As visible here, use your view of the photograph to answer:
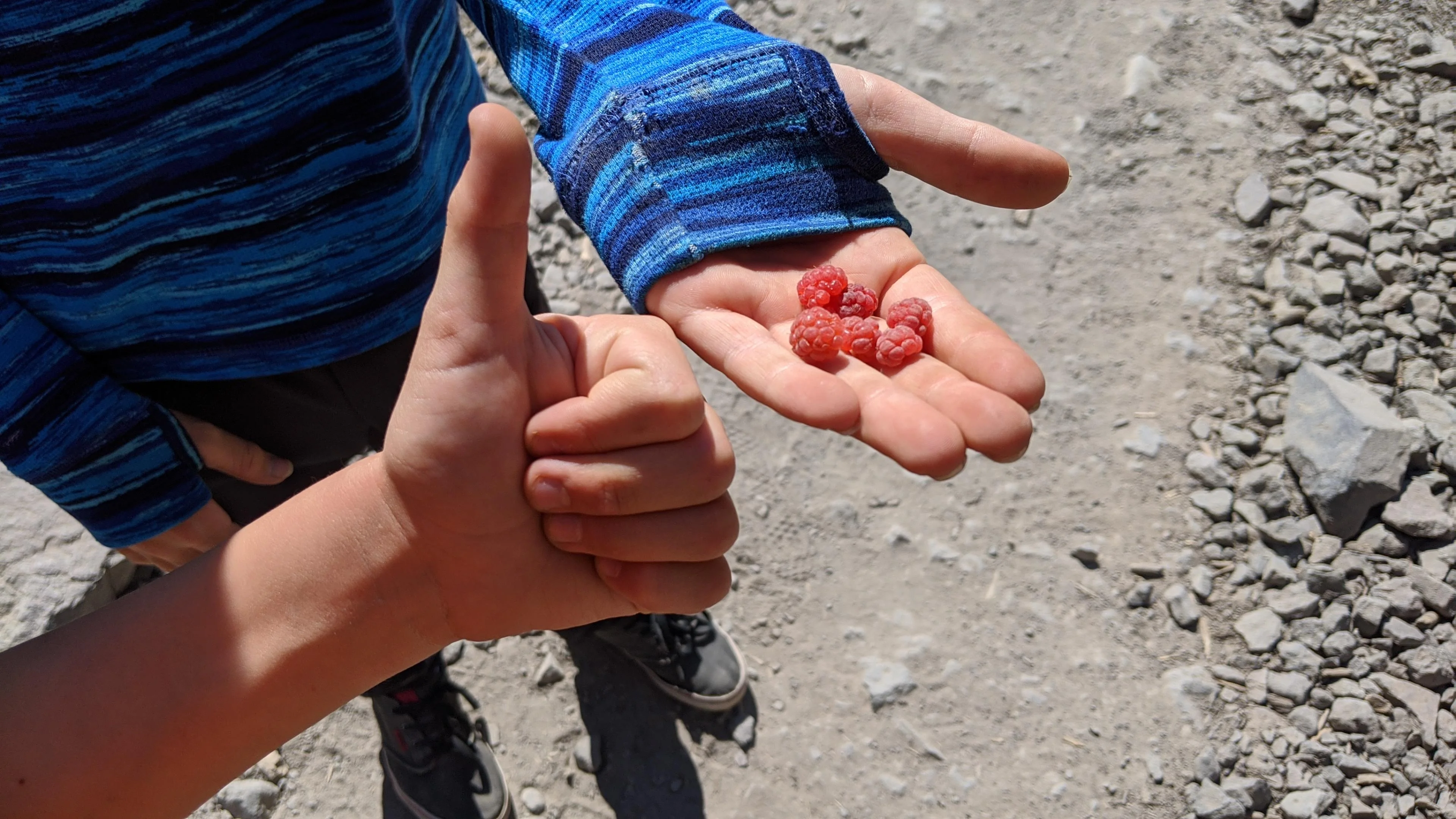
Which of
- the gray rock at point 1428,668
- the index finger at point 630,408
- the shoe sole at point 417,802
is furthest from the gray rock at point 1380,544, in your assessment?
the shoe sole at point 417,802

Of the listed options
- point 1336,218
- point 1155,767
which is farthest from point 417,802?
point 1336,218

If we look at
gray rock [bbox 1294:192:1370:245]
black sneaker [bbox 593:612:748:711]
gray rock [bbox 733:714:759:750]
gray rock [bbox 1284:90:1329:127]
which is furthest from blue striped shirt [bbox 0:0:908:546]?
gray rock [bbox 1284:90:1329:127]

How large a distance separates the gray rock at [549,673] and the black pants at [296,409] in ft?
2.95

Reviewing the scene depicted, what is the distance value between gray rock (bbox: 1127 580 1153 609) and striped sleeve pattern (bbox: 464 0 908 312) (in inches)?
50.7

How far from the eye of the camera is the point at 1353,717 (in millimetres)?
2283

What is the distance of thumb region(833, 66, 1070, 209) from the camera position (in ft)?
5.61

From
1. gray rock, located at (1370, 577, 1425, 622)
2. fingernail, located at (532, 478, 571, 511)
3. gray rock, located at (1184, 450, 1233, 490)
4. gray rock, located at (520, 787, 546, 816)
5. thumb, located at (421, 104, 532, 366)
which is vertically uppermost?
thumb, located at (421, 104, 532, 366)

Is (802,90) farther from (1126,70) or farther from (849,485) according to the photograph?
(1126,70)

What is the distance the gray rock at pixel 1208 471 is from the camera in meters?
2.66

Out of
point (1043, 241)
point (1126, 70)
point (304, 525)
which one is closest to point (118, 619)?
point (304, 525)

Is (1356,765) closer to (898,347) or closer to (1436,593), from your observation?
(1436,593)

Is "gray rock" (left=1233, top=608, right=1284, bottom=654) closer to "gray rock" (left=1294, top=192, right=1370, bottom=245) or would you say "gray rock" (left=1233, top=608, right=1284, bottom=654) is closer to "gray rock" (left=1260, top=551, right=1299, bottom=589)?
"gray rock" (left=1260, top=551, right=1299, bottom=589)

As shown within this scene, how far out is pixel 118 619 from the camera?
4.13 feet

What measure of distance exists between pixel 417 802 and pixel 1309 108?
3.45 metres
